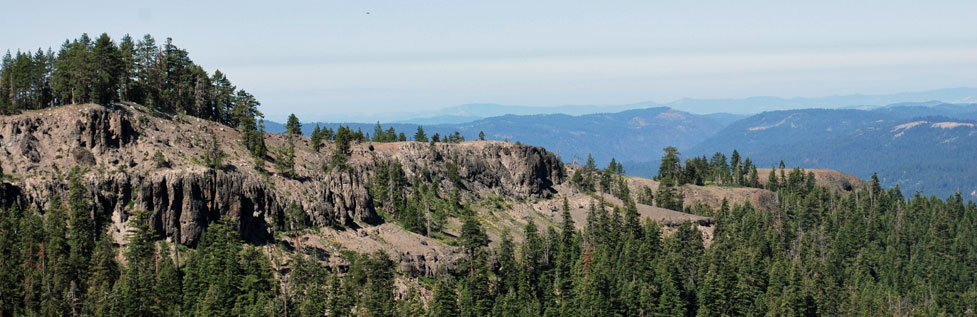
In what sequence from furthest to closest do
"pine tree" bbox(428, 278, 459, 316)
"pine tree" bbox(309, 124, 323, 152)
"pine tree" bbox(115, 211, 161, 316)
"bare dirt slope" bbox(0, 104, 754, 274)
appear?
"pine tree" bbox(309, 124, 323, 152) → "bare dirt slope" bbox(0, 104, 754, 274) → "pine tree" bbox(428, 278, 459, 316) → "pine tree" bbox(115, 211, 161, 316)

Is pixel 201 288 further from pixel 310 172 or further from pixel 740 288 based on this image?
pixel 740 288

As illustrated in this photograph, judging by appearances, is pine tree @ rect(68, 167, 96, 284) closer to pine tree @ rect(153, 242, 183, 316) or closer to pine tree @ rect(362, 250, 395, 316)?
pine tree @ rect(153, 242, 183, 316)

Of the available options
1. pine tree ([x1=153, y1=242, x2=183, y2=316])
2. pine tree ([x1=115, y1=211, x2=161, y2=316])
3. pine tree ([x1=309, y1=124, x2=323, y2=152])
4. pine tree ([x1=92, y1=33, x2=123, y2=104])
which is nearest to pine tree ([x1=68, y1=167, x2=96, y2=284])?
pine tree ([x1=115, y1=211, x2=161, y2=316])

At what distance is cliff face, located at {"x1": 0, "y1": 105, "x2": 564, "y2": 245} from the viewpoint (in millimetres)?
133500

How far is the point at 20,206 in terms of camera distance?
12862 cm

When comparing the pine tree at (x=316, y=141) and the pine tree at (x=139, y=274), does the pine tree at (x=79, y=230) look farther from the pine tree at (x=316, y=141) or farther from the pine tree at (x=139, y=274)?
the pine tree at (x=316, y=141)

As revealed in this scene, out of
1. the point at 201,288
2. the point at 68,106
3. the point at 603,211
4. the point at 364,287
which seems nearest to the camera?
the point at 201,288

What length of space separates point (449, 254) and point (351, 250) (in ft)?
66.5

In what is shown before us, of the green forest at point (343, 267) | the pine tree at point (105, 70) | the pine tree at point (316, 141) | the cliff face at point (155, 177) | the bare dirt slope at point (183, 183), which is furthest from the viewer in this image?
the pine tree at point (316, 141)

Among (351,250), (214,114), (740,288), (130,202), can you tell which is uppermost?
(214,114)

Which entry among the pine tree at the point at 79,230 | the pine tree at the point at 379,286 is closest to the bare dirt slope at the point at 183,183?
the pine tree at the point at 79,230

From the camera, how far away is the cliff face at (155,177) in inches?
5256

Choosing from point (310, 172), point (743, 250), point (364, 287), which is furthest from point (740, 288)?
point (310, 172)

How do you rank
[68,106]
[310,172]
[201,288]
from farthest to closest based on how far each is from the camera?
1. [310,172]
2. [68,106]
3. [201,288]
